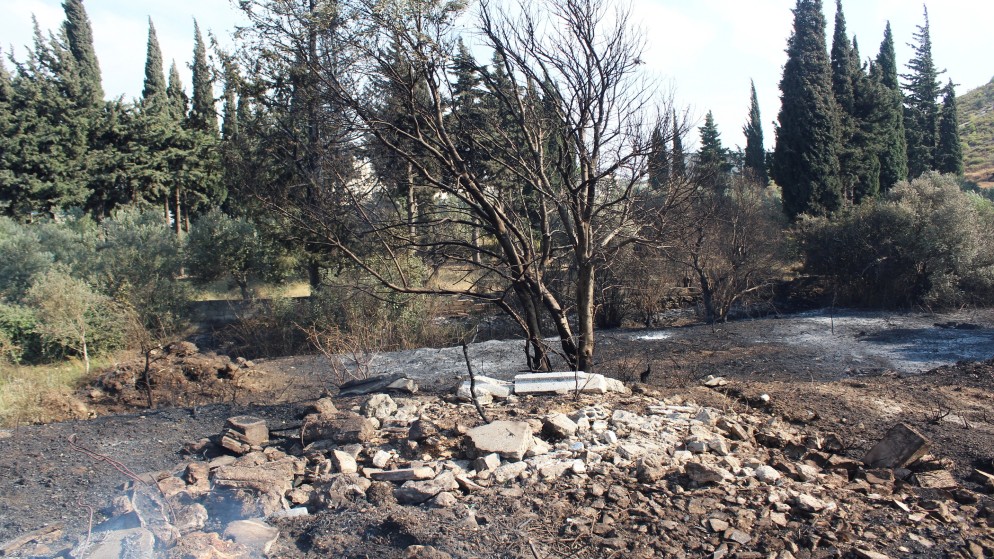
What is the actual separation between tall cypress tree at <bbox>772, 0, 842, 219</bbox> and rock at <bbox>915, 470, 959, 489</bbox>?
66.5ft

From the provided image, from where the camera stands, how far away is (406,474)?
4402 mm

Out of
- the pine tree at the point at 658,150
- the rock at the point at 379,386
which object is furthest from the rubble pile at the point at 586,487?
the pine tree at the point at 658,150

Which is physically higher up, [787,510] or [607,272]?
[607,272]

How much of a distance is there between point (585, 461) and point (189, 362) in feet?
30.9

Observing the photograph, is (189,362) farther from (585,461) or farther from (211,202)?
(211,202)

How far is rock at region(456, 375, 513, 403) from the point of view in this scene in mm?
6223

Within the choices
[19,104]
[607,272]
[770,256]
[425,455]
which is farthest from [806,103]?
[19,104]

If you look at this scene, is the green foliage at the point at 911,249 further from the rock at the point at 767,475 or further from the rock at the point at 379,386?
the rock at the point at 379,386

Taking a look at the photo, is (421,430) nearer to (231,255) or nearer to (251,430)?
(251,430)

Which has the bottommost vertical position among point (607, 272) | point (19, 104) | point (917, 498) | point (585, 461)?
point (917, 498)

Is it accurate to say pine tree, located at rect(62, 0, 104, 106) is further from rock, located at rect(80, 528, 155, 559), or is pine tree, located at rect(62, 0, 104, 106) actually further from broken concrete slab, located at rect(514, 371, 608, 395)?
rock, located at rect(80, 528, 155, 559)

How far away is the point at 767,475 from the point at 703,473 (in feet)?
1.62

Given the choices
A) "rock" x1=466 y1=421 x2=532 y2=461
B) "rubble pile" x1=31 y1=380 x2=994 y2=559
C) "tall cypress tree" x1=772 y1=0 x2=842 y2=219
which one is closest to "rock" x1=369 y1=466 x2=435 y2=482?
"rubble pile" x1=31 y1=380 x2=994 y2=559

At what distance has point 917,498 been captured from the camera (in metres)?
4.27
